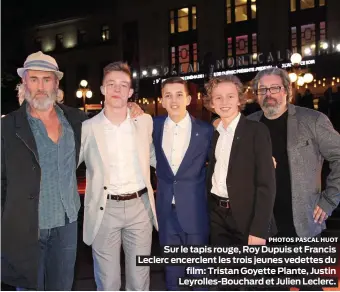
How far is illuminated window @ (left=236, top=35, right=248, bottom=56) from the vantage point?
28141 millimetres

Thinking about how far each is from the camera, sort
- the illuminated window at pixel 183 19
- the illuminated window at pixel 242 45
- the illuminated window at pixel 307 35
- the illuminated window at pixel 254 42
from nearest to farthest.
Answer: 1. the illuminated window at pixel 307 35
2. the illuminated window at pixel 254 42
3. the illuminated window at pixel 242 45
4. the illuminated window at pixel 183 19

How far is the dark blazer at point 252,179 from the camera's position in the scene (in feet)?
11.0

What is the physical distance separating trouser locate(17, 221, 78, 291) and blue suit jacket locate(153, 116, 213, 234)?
0.90 meters

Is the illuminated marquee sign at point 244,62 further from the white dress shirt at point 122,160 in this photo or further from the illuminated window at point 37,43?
the white dress shirt at point 122,160

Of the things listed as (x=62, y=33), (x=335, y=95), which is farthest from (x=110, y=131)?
(x=62, y=33)

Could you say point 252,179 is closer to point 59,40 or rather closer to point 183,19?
Answer: point 183,19

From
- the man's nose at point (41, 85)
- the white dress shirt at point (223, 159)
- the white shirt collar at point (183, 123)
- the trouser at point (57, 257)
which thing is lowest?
the trouser at point (57, 257)

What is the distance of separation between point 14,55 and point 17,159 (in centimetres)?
2477

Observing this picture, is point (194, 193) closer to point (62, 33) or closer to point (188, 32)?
point (188, 32)

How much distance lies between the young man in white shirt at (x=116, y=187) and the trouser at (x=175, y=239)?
19 cm

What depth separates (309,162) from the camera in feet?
12.2

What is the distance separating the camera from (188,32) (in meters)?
30.2

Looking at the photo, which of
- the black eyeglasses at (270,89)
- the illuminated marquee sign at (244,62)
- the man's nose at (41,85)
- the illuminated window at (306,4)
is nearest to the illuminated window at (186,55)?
the illuminated marquee sign at (244,62)

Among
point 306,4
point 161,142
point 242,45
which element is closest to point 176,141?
point 161,142
